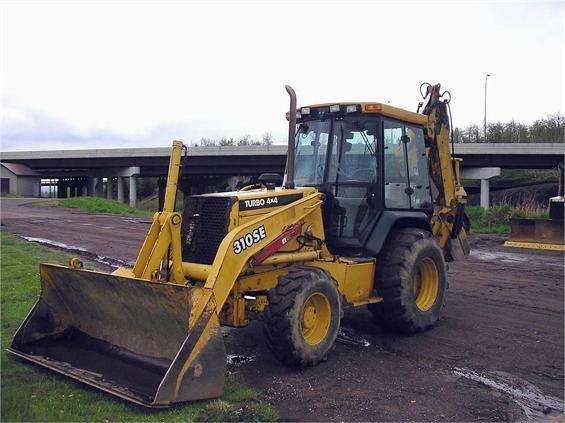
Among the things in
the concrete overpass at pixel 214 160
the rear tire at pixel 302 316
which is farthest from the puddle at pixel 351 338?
the concrete overpass at pixel 214 160

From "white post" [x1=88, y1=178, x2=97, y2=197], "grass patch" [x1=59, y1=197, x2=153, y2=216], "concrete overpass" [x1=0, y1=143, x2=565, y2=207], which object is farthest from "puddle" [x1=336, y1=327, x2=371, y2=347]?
"white post" [x1=88, y1=178, x2=97, y2=197]

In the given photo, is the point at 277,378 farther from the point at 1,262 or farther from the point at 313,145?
the point at 1,262

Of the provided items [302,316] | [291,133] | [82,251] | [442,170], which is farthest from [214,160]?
[302,316]

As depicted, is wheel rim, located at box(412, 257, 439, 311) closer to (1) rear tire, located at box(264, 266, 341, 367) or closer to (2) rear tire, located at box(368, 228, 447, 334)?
(2) rear tire, located at box(368, 228, 447, 334)

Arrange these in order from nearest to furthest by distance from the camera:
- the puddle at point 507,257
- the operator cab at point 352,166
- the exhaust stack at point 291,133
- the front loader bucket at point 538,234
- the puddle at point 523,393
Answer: the puddle at point 523,393
the exhaust stack at point 291,133
the operator cab at point 352,166
the puddle at point 507,257
the front loader bucket at point 538,234

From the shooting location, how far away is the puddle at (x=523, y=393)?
500 centimetres

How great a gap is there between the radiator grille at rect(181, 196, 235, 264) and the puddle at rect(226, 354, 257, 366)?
104 cm

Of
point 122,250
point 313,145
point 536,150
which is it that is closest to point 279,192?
point 313,145

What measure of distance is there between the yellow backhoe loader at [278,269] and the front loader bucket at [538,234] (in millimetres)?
7966

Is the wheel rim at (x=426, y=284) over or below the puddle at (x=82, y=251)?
over

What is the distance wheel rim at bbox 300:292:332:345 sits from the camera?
5.73 meters

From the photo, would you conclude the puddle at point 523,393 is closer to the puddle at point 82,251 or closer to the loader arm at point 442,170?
the loader arm at point 442,170

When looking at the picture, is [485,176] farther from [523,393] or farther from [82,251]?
[523,393]

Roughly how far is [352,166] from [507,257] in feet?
27.4
